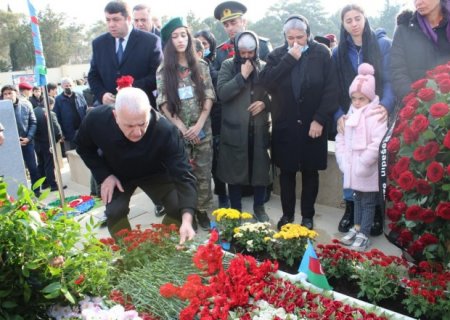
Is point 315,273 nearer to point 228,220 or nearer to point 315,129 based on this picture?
point 228,220

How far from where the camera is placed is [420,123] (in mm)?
1917

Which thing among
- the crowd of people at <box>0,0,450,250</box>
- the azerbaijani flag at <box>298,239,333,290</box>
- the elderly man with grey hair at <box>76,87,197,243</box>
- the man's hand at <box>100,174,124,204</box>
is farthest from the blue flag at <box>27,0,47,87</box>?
the azerbaijani flag at <box>298,239,333,290</box>

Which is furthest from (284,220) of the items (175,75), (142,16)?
(142,16)

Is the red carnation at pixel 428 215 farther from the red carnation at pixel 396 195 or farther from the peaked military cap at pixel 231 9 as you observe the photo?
the peaked military cap at pixel 231 9

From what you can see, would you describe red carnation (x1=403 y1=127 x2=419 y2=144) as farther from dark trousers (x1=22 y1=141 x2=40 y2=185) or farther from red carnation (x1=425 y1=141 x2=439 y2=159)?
dark trousers (x1=22 y1=141 x2=40 y2=185)

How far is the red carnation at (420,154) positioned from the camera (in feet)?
6.19

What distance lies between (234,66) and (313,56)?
702mm

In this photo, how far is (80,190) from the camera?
22.2 feet

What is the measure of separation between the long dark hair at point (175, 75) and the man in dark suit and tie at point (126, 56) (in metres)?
0.33

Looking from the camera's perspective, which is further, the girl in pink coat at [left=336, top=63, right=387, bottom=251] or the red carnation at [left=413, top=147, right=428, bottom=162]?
the girl in pink coat at [left=336, top=63, right=387, bottom=251]

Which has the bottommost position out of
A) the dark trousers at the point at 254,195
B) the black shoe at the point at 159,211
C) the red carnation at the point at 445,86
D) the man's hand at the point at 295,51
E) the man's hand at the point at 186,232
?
the black shoe at the point at 159,211

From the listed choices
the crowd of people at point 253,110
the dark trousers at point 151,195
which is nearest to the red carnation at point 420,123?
the crowd of people at point 253,110

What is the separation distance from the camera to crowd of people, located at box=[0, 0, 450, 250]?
309cm

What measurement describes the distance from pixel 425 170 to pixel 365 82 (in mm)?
Answer: 1468
